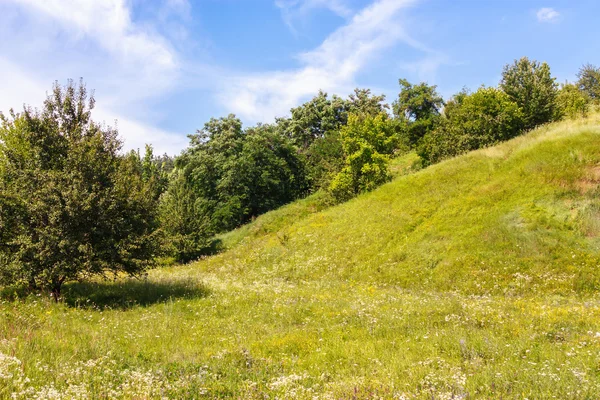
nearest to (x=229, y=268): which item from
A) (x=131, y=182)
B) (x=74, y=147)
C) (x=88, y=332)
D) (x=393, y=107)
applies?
(x=131, y=182)

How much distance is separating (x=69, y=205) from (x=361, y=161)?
33.0 metres

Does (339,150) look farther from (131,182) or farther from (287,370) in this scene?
(287,370)

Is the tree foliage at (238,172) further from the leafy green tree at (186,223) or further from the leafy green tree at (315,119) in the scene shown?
the leafy green tree at (315,119)

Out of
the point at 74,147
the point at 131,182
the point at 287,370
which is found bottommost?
the point at 287,370

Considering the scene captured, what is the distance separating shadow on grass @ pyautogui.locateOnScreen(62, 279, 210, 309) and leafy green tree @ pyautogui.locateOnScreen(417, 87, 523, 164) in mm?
35440

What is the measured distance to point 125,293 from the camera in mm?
17109

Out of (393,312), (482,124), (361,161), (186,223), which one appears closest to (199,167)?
(186,223)

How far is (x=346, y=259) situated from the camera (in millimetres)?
26750

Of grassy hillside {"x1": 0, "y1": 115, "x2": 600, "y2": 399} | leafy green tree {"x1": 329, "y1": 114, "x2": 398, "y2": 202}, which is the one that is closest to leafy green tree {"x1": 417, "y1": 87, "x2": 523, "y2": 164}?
leafy green tree {"x1": 329, "y1": 114, "x2": 398, "y2": 202}

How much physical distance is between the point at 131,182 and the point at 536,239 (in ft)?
69.3

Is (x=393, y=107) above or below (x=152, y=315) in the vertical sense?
above

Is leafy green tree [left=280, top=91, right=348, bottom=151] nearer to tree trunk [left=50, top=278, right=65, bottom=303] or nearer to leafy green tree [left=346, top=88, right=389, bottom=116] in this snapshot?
leafy green tree [left=346, top=88, right=389, bottom=116]

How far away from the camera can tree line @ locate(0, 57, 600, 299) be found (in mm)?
14180

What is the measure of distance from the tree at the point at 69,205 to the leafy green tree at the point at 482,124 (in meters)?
37.3
